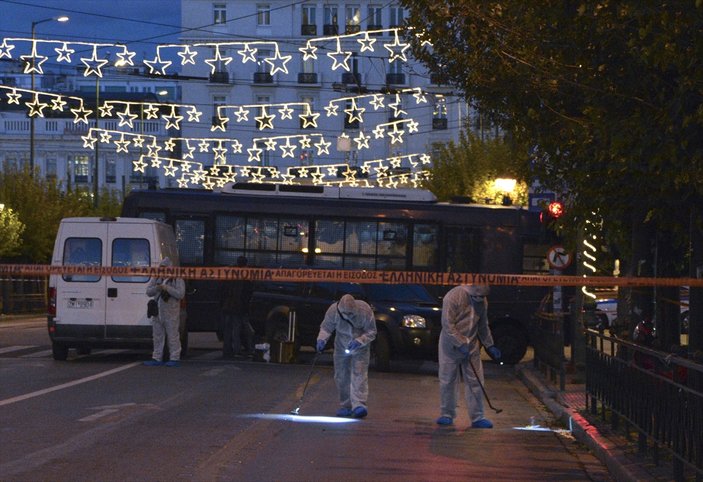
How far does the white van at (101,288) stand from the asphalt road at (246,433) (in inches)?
44.8

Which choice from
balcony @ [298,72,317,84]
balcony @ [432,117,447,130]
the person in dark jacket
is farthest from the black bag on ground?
balcony @ [298,72,317,84]

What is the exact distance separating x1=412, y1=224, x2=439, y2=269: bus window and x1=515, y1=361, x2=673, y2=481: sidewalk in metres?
6.61

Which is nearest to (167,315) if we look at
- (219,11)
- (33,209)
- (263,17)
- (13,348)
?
(13,348)

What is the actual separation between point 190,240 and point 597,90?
55.6ft

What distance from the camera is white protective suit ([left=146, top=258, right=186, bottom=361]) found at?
70.2ft

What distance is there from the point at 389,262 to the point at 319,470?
16.5 metres

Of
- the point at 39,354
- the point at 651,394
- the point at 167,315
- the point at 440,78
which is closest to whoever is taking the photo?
the point at 651,394

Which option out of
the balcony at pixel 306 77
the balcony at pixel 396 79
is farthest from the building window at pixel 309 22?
the balcony at pixel 396 79

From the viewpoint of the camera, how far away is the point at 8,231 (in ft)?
147

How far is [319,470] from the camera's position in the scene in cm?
1097

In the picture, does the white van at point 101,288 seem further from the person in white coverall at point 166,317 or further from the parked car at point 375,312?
the parked car at point 375,312

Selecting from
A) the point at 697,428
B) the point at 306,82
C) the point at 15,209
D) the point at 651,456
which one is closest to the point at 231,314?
the point at 651,456

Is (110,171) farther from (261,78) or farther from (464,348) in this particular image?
(464,348)

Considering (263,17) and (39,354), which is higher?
(263,17)
